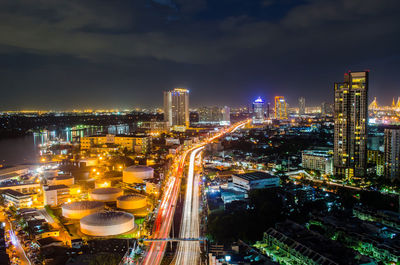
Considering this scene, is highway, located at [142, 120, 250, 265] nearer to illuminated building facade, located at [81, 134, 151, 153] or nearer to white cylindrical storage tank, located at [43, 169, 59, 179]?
white cylindrical storage tank, located at [43, 169, 59, 179]

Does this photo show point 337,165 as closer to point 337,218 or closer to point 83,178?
point 337,218

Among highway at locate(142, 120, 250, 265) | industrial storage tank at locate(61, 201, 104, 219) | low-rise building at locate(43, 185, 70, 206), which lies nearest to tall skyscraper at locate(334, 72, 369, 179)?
highway at locate(142, 120, 250, 265)

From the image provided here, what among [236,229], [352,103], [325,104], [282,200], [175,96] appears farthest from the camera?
[325,104]

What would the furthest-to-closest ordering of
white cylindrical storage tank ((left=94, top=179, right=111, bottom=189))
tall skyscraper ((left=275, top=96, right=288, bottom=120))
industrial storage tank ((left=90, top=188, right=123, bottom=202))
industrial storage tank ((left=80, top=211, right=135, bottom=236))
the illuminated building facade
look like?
tall skyscraper ((left=275, top=96, right=288, bottom=120)), the illuminated building facade, white cylindrical storage tank ((left=94, top=179, right=111, bottom=189)), industrial storage tank ((left=90, top=188, right=123, bottom=202)), industrial storage tank ((left=80, top=211, right=135, bottom=236))

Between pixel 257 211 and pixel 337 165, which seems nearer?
pixel 257 211

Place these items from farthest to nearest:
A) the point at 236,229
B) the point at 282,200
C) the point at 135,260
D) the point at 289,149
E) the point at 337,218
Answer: the point at 289,149
the point at 282,200
the point at 337,218
the point at 236,229
the point at 135,260

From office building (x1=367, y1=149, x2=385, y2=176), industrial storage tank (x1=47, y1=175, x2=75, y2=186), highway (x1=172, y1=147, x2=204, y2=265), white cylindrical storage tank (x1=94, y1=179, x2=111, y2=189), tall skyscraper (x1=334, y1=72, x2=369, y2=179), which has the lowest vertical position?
highway (x1=172, y1=147, x2=204, y2=265)

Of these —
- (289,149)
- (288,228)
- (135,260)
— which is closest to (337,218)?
(288,228)
